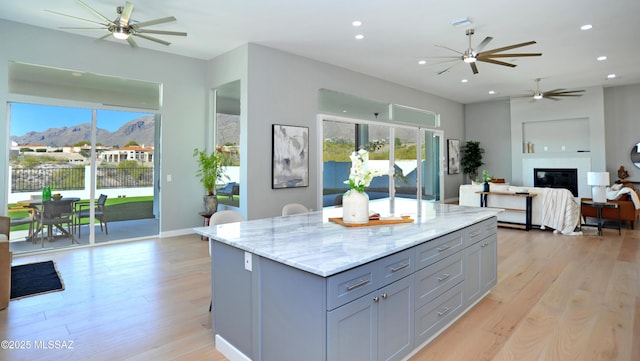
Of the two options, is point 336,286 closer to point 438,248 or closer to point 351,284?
point 351,284

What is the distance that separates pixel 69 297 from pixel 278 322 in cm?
Result: 280

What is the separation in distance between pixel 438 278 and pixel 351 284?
3.46 ft

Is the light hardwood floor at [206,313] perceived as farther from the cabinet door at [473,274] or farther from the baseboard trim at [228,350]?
the cabinet door at [473,274]

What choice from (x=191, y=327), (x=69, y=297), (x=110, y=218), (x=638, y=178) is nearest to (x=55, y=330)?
(x=69, y=297)

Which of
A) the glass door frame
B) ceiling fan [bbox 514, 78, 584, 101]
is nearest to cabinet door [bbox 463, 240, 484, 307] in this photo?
the glass door frame

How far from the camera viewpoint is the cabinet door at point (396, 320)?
6.46 ft

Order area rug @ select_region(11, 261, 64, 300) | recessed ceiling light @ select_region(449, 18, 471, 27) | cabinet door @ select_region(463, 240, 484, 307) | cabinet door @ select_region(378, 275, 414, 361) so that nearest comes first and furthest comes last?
cabinet door @ select_region(378, 275, 414, 361) < cabinet door @ select_region(463, 240, 484, 307) < area rug @ select_region(11, 261, 64, 300) < recessed ceiling light @ select_region(449, 18, 471, 27)

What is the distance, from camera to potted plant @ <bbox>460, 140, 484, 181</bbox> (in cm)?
1149

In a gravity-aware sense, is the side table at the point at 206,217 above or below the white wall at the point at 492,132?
below

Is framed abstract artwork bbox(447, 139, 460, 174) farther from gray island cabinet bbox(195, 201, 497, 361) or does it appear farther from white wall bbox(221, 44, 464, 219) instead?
gray island cabinet bbox(195, 201, 497, 361)

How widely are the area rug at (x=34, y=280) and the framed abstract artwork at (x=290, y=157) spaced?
3271 mm

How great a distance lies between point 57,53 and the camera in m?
5.24

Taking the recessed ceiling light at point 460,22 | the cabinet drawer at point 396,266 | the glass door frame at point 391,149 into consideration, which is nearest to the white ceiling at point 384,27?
the recessed ceiling light at point 460,22

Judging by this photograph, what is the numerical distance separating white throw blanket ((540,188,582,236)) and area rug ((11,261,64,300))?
7.87 metres
